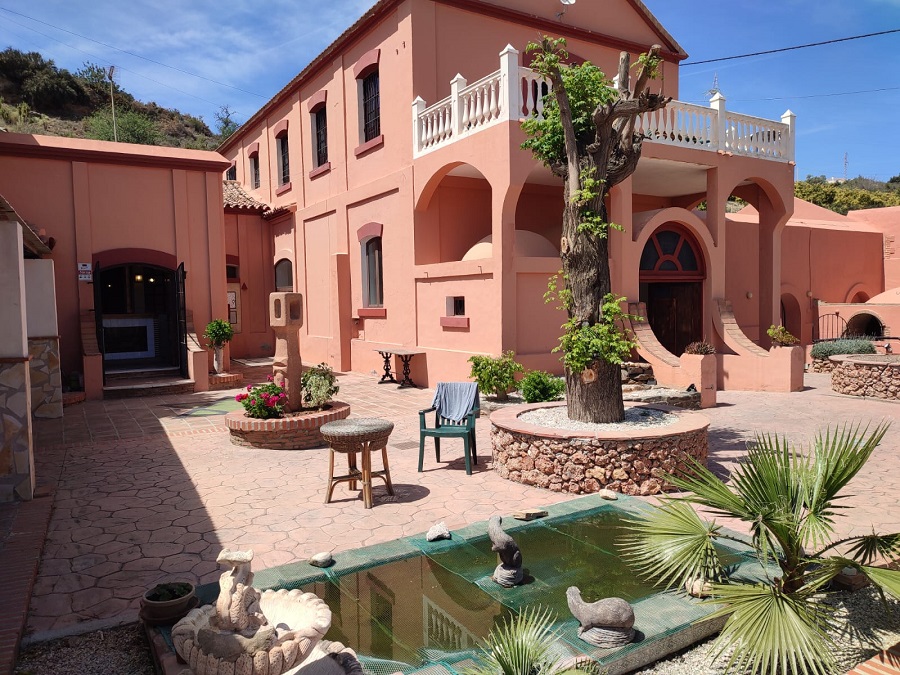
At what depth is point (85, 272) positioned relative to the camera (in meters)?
13.8

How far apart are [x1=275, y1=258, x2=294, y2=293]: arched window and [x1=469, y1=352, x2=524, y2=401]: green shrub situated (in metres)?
11.1

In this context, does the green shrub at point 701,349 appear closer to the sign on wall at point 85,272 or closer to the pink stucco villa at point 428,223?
the pink stucco villa at point 428,223

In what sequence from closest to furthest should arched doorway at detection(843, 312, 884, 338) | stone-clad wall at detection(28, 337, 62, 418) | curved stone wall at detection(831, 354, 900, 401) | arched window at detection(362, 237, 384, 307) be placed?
stone-clad wall at detection(28, 337, 62, 418) < curved stone wall at detection(831, 354, 900, 401) < arched window at detection(362, 237, 384, 307) < arched doorway at detection(843, 312, 884, 338)

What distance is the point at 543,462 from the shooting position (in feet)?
22.1

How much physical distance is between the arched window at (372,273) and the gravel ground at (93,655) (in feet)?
38.9

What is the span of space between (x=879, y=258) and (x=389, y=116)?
715 inches

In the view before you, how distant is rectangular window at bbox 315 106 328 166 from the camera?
58.6ft

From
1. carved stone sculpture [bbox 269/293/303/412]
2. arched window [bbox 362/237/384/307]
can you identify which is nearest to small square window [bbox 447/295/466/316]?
arched window [bbox 362/237/384/307]

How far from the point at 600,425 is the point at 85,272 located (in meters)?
12.2

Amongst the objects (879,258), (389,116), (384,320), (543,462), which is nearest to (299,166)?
(389,116)

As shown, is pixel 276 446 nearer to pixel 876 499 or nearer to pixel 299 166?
pixel 876 499

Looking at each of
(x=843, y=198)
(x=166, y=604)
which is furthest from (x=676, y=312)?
(x=843, y=198)

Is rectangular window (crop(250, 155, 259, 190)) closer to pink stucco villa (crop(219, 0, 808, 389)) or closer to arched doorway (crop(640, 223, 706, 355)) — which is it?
pink stucco villa (crop(219, 0, 808, 389))

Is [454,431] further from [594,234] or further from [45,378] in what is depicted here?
[45,378]
